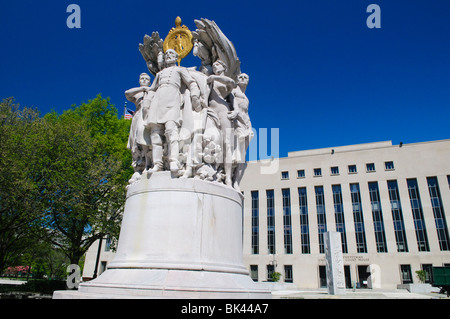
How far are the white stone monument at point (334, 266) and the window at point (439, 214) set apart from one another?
27.6 metres

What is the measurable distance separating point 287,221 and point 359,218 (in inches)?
462

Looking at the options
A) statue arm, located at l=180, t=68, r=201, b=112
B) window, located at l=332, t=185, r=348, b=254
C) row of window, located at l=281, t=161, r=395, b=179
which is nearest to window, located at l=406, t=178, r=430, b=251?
row of window, located at l=281, t=161, r=395, b=179

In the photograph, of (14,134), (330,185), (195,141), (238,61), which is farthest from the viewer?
(330,185)

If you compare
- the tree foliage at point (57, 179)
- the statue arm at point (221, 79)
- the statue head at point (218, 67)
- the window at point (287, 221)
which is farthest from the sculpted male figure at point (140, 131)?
the window at point (287, 221)

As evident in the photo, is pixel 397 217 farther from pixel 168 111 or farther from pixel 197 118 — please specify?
pixel 168 111

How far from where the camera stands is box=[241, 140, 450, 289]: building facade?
44969 mm

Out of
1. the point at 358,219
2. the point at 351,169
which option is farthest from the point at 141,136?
the point at 351,169

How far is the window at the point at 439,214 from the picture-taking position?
144 ft

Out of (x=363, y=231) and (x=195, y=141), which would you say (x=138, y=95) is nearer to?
(x=195, y=141)

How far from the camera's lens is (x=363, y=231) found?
1891 inches

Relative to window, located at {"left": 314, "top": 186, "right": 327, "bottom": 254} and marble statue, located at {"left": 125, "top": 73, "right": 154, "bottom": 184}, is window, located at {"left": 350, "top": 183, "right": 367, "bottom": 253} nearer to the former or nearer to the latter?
window, located at {"left": 314, "top": 186, "right": 327, "bottom": 254}

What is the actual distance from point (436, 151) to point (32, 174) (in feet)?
179

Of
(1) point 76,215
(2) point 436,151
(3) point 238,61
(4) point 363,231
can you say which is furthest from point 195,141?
(2) point 436,151
